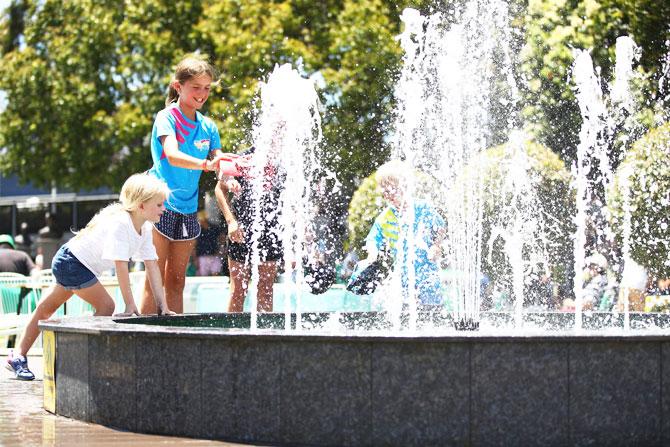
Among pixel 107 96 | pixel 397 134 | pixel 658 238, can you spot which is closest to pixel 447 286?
pixel 658 238

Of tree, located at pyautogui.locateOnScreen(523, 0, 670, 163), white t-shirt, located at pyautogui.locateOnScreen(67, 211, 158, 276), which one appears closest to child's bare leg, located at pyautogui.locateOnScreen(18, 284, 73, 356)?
white t-shirt, located at pyautogui.locateOnScreen(67, 211, 158, 276)

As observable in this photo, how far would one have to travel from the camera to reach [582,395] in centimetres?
488

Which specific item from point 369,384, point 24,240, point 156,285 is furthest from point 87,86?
point 369,384

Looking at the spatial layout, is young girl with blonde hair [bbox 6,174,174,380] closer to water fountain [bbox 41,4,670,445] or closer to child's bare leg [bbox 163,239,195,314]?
child's bare leg [bbox 163,239,195,314]

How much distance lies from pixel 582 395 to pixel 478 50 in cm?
1131

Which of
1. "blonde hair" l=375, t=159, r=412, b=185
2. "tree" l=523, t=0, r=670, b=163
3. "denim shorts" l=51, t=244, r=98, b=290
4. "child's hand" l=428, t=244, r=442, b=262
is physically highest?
"tree" l=523, t=0, r=670, b=163

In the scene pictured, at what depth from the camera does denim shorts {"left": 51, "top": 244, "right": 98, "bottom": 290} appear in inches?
279

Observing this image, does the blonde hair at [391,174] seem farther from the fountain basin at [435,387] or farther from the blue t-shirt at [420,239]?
the fountain basin at [435,387]

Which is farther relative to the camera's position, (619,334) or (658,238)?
(658,238)

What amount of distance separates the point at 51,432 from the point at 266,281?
2.82m

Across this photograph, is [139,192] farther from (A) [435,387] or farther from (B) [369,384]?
(A) [435,387]

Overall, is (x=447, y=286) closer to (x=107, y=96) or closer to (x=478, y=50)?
(x=478, y=50)

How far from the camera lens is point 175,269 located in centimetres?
751

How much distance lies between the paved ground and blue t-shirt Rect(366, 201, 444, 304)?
3045 mm
